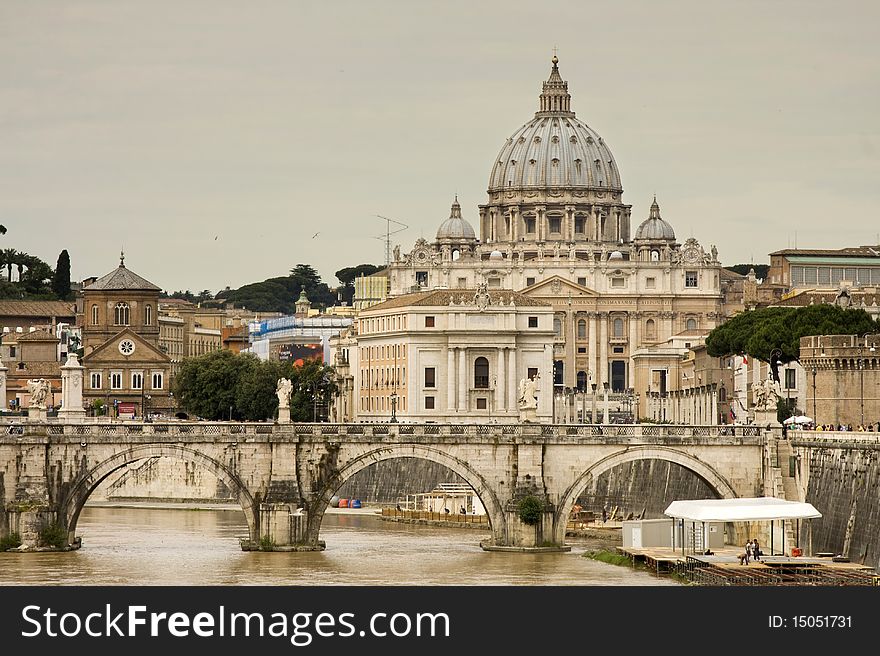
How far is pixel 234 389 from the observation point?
15138 cm

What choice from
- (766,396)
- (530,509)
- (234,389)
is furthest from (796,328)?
(234,389)

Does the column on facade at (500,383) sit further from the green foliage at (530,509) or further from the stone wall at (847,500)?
the stone wall at (847,500)

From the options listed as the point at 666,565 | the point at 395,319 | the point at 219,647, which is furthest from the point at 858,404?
the point at 395,319

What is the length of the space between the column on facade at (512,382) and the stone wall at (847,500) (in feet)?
260

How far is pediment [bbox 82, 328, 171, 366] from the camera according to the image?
16125cm

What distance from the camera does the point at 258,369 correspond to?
15350cm

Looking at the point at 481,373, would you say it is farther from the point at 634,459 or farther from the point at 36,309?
the point at 634,459

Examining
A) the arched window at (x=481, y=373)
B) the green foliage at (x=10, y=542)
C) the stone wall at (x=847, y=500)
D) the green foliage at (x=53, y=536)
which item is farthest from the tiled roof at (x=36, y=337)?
the stone wall at (x=847, y=500)

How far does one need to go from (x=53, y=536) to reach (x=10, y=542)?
1.48m

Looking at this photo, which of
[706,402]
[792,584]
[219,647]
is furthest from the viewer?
[706,402]

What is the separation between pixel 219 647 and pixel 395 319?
11674 cm

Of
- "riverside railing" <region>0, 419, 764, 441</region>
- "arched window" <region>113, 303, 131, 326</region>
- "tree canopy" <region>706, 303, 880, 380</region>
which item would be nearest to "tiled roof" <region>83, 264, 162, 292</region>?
"arched window" <region>113, 303, 131, 326</region>

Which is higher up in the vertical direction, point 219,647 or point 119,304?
point 119,304

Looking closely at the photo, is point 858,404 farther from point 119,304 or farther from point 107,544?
point 119,304
